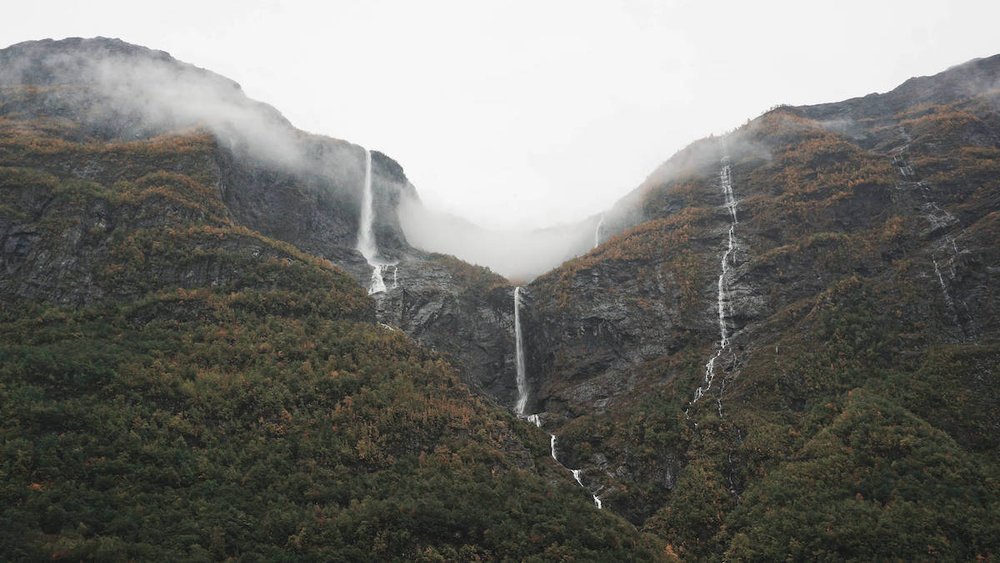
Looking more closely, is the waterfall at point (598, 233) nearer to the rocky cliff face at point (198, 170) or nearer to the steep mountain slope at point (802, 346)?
the steep mountain slope at point (802, 346)

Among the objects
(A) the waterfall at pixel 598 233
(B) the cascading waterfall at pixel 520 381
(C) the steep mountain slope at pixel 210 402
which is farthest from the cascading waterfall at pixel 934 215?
(A) the waterfall at pixel 598 233

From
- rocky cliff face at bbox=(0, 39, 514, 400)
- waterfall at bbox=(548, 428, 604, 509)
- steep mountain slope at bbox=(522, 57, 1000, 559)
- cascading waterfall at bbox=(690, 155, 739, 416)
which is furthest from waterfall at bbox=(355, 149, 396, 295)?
cascading waterfall at bbox=(690, 155, 739, 416)

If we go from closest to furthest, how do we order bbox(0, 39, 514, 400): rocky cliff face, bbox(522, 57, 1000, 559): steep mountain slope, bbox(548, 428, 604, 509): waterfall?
bbox(522, 57, 1000, 559): steep mountain slope, bbox(548, 428, 604, 509): waterfall, bbox(0, 39, 514, 400): rocky cliff face

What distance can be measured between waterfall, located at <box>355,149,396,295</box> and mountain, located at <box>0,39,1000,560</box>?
1383 millimetres

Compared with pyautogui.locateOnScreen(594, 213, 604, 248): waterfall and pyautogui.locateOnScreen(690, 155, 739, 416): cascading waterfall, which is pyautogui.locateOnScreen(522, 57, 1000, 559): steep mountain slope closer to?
pyautogui.locateOnScreen(690, 155, 739, 416): cascading waterfall

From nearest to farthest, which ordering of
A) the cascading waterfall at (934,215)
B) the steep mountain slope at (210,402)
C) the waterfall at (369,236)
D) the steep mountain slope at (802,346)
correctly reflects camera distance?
the steep mountain slope at (210,402) < the steep mountain slope at (802,346) < the cascading waterfall at (934,215) < the waterfall at (369,236)

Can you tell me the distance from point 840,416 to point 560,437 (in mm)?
23722

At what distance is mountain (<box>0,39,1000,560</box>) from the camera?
36031mm

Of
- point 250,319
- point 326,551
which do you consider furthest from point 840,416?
point 250,319

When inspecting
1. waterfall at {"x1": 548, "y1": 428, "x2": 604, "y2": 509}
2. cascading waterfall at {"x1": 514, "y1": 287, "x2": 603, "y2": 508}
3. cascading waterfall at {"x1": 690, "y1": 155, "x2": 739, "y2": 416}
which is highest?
cascading waterfall at {"x1": 690, "y1": 155, "x2": 739, "y2": 416}

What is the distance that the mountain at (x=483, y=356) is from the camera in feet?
118

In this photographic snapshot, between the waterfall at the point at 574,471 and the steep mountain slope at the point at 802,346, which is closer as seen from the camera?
the steep mountain slope at the point at 802,346

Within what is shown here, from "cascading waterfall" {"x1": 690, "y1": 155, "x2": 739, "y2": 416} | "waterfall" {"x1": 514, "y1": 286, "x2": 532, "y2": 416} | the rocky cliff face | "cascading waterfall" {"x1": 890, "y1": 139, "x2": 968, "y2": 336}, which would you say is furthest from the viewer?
"waterfall" {"x1": 514, "y1": 286, "x2": 532, "y2": 416}

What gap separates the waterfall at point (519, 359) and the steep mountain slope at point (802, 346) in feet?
4.05
